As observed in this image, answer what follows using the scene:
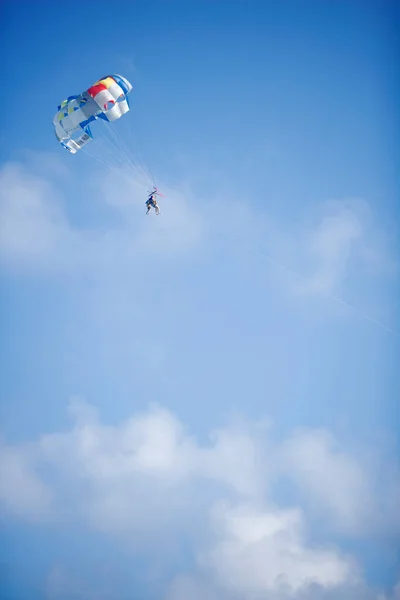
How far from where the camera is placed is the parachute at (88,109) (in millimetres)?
24703

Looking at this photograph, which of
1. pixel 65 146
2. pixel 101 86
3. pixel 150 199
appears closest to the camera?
pixel 101 86

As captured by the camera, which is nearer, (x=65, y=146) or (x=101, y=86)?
(x=101, y=86)

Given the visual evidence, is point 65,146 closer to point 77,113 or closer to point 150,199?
point 77,113

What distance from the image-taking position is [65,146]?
26.4m

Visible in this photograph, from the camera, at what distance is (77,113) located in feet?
83.0

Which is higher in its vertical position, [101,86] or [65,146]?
[101,86]

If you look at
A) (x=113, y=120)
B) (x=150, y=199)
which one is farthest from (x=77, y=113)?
(x=150, y=199)

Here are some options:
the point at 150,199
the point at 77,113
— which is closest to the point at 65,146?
the point at 77,113

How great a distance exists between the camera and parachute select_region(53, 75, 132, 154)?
973 inches

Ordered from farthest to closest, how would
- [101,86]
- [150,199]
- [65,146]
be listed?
1. [150,199]
2. [65,146]
3. [101,86]

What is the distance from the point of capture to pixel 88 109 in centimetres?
2514

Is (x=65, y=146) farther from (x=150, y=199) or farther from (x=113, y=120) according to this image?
(x=150, y=199)

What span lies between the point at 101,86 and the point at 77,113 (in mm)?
2293

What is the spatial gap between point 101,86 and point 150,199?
763cm
